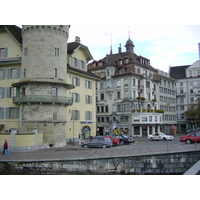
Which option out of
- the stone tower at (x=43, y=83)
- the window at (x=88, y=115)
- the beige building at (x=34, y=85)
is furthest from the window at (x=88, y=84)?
the stone tower at (x=43, y=83)

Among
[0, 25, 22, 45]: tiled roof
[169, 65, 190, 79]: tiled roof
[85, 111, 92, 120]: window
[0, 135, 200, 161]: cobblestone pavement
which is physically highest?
[169, 65, 190, 79]: tiled roof

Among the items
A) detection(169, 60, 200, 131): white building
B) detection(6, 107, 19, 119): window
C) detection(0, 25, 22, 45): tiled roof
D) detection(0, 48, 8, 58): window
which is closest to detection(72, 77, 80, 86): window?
detection(0, 25, 22, 45): tiled roof

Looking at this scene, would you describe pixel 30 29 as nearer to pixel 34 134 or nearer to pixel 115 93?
pixel 34 134

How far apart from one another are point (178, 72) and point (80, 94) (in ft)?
183

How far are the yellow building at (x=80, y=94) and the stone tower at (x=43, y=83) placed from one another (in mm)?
6916

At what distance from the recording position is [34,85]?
1278 inches

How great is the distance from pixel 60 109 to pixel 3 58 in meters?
12.5

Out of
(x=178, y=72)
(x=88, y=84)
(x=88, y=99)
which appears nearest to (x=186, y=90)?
(x=178, y=72)

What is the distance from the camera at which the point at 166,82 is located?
3036 inches

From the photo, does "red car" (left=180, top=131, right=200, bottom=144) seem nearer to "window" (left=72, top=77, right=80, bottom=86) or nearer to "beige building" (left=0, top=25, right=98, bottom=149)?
"beige building" (left=0, top=25, right=98, bottom=149)

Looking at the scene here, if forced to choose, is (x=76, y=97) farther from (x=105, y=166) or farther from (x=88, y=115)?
(x=105, y=166)

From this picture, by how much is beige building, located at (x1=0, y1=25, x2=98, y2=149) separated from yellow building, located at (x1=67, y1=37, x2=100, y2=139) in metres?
6.24

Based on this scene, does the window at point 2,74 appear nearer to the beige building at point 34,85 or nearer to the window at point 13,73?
the beige building at point 34,85

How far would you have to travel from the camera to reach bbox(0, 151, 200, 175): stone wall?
820 inches
